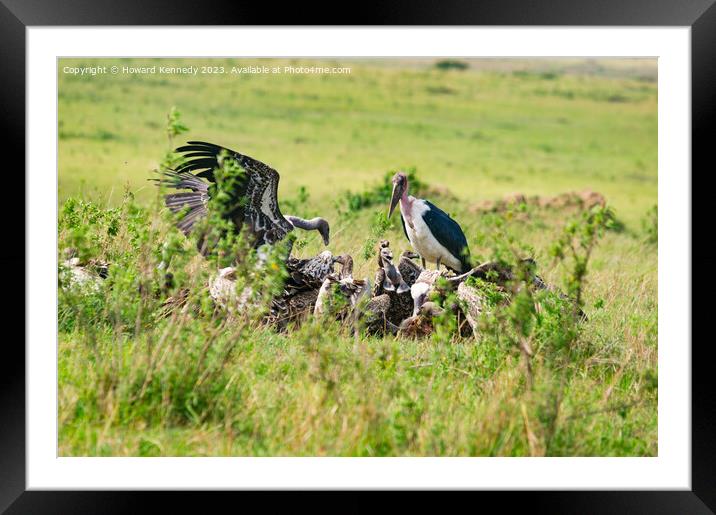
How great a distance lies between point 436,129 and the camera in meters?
23.6

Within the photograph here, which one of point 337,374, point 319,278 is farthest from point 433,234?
point 337,374

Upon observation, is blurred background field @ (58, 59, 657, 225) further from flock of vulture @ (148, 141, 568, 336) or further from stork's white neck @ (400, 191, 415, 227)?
flock of vulture @ (148, 141, 568, 336)

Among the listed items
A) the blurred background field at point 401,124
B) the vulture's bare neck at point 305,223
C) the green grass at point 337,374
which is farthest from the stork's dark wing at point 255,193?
the blurred background field at point 401,124

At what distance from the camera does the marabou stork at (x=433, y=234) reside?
27.8ft

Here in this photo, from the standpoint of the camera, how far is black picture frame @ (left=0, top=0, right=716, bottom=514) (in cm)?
466

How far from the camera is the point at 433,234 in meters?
8.52

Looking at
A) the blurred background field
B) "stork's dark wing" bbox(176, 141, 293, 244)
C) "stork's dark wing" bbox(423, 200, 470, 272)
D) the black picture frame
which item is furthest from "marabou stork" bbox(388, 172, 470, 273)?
the blurred background field

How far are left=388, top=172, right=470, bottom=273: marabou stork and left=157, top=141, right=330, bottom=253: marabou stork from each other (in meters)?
1.22

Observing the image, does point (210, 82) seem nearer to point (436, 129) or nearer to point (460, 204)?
point (436, 129)
